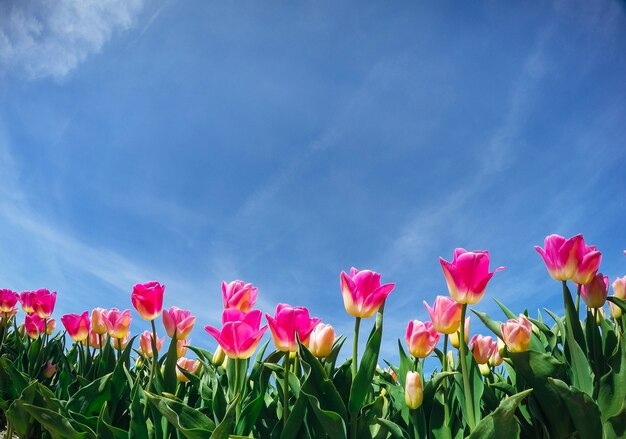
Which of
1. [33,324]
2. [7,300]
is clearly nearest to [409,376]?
[33,324]

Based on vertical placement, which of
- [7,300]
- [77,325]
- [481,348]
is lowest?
[481,348]

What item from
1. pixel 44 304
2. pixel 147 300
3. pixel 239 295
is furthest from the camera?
pixel 44 304

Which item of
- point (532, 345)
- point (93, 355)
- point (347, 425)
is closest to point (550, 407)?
point (532, 345)

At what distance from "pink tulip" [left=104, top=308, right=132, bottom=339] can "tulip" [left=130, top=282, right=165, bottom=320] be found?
900 mm

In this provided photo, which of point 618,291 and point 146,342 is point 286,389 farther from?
point 618,291

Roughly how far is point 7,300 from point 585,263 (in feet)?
20.7

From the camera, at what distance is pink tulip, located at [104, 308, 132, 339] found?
349 centimetres

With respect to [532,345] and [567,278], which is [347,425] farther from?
[567,278]

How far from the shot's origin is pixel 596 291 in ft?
7.89

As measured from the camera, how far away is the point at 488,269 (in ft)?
6.59

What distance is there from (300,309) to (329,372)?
0.44 meters

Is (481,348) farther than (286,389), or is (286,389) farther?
(481,348)

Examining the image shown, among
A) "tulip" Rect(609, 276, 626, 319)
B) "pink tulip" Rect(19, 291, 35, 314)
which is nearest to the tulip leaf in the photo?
"tulip" Rect(609, 276, 626, 319)

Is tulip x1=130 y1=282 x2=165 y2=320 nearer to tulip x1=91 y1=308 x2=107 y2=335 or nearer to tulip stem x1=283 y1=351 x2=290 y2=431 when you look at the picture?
tulip stem x1=283 y1=351 x2=290 y2=431
